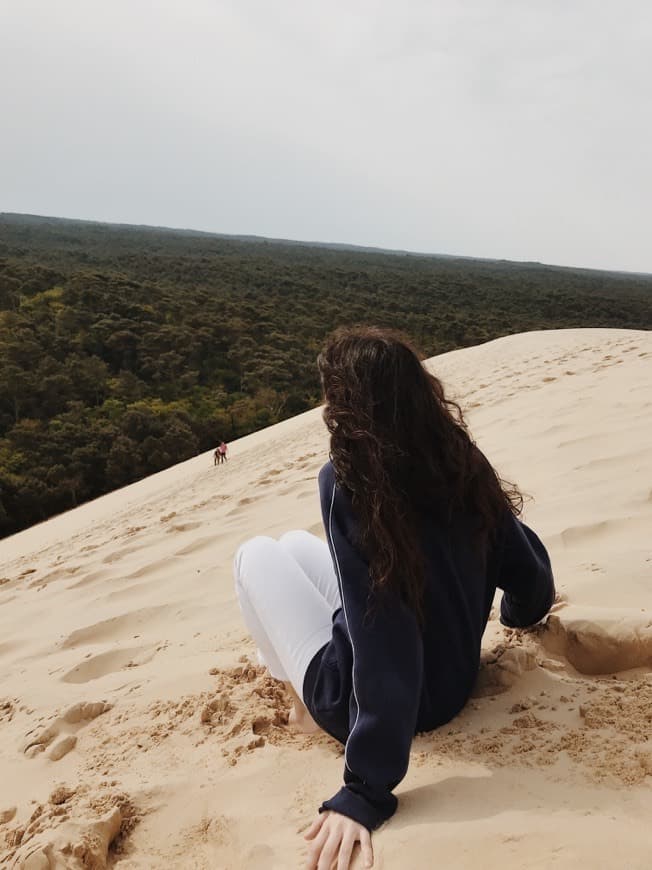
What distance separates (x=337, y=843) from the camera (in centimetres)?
111

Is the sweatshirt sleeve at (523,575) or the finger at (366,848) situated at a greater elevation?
the sweatshirt sleeve at (523,575)

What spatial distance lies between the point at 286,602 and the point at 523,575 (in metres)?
0.56

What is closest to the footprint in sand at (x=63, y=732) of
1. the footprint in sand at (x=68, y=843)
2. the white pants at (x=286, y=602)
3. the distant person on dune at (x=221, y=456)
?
the footprint in sand at (x=68, y=843)

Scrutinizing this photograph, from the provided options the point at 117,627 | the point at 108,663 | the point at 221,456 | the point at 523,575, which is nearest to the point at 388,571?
the point at 523,575

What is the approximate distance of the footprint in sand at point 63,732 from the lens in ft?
5.96

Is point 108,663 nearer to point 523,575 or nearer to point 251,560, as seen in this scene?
point 251,560

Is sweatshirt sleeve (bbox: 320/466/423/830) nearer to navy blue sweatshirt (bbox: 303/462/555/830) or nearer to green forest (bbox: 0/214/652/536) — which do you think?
navy blue sweatshirt (bbox: 303/462/555/830)

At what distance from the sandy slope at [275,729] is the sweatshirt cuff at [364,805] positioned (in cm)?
3

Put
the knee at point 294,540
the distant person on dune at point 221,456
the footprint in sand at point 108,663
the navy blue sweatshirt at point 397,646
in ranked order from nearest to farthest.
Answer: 1. the navy blue sweatshirt at point 397,646
2. the knee at point 294,540
3. the footprint in sand at point 108,663
4. the distant person on dune at point 221,456

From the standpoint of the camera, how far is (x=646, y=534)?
2324 mm

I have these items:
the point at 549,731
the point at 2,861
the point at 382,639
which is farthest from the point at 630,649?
the point at 2,861

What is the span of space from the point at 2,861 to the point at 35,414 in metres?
14.3

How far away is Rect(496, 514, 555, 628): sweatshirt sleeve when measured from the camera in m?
1.52

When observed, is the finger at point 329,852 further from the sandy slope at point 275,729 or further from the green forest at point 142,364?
the green forest at point 142,364
